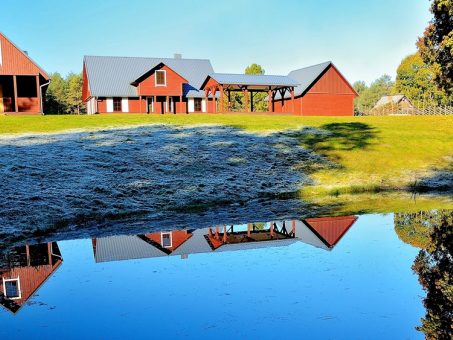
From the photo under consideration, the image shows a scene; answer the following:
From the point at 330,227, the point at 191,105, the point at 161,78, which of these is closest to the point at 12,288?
the point at 330,227

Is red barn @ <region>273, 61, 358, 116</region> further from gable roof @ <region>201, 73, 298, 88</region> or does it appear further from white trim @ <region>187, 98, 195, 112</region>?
white trim @ <region>187, 98, 195, 112</region>

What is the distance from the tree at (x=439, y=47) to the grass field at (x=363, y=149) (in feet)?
22.2

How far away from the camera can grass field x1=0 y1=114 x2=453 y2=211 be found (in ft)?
52.7

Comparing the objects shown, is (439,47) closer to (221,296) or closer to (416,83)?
(221,296)

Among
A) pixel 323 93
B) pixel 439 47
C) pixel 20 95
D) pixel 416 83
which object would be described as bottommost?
pixel 20 95

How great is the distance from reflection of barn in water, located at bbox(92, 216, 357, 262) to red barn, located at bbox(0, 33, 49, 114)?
28854 mm

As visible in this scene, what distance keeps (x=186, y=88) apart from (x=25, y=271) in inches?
1704

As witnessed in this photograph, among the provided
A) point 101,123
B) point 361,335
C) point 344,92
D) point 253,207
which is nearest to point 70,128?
point 101,123

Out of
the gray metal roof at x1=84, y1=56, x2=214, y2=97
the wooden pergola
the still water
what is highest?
the gray metal roof at x1=84, y1=56, x2=214, y2=97

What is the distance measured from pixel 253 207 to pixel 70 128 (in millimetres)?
15539

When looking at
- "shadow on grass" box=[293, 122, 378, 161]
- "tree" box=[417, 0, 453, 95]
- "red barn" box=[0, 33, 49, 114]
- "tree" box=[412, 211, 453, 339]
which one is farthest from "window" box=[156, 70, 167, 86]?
"tree" box=[412, 211, 453, 339]

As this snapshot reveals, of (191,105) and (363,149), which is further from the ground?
(191,105)

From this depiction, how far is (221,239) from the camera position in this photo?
32.9ft

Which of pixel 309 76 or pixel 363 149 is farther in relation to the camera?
pixel 309 76
